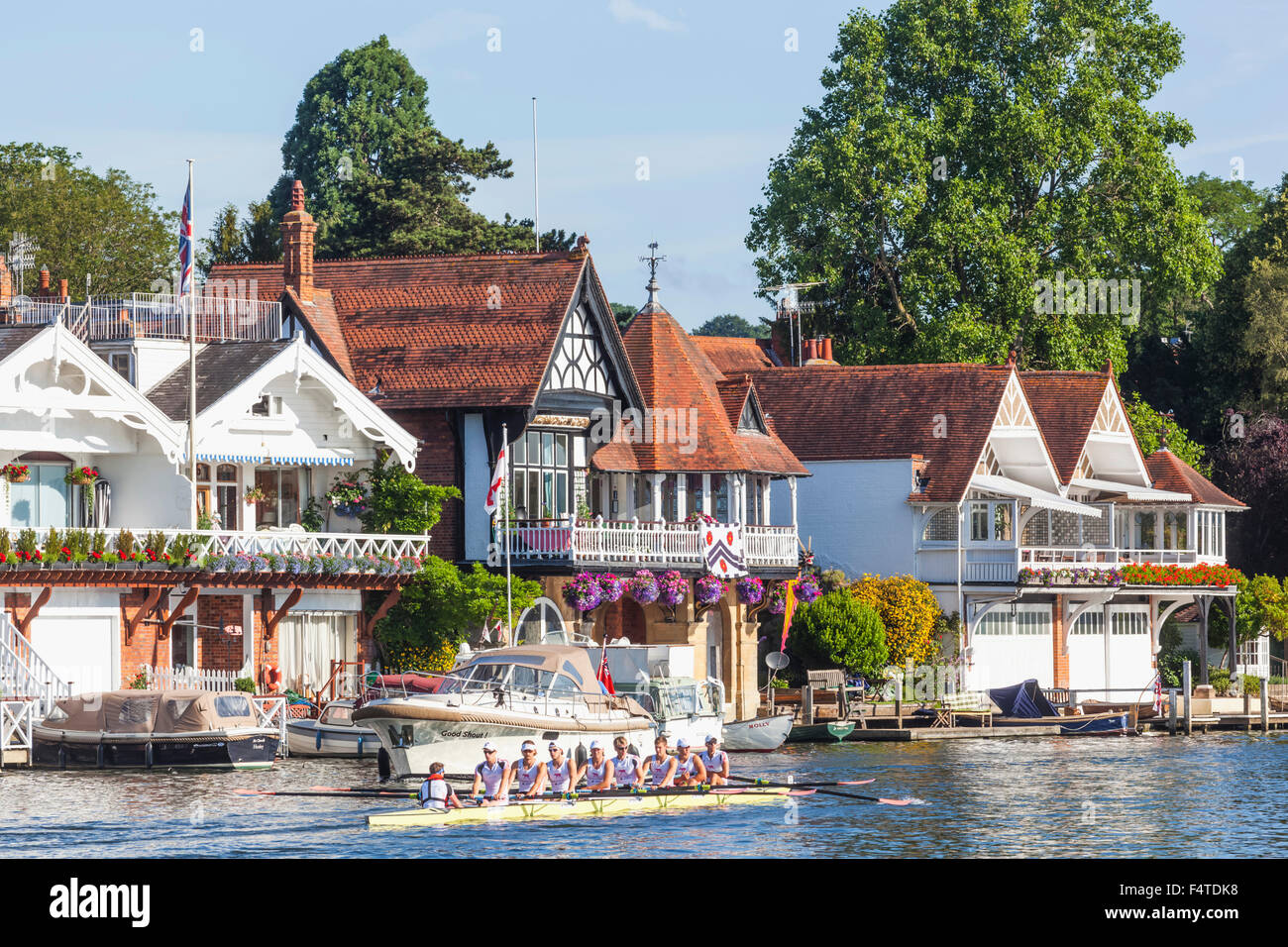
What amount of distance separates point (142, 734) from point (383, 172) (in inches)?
2188

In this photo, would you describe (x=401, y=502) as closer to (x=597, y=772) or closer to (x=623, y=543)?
(x=623, y=543)

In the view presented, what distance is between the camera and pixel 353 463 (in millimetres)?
61094

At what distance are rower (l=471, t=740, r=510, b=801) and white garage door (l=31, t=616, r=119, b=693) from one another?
15.2 metres

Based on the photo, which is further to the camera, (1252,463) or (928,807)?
(1252,463)

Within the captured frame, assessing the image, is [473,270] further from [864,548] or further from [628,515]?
[864,548]

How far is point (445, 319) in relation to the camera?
63.7 metres

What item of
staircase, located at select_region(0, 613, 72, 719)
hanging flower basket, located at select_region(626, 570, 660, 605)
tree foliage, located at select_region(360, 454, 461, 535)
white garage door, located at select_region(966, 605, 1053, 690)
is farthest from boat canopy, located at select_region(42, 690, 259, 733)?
white garage door, located at select_region(966, 605, 1053, 690)

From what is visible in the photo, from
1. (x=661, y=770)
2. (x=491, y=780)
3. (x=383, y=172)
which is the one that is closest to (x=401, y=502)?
(x=661, y=770)

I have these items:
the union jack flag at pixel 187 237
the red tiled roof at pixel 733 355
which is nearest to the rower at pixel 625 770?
the union jack flag at pixel 187 237

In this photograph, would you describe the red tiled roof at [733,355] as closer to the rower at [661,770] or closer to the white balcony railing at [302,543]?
the white balcony railing at [302,543]

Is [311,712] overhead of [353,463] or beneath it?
beneath

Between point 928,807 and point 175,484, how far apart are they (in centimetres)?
2215
